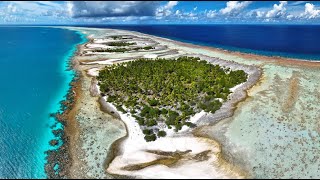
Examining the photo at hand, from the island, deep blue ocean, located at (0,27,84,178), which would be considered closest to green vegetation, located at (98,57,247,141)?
the island

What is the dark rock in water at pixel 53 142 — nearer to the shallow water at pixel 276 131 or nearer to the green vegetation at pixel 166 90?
the green vegetation at pixel 166 90

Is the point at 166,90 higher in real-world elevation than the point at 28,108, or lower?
higher

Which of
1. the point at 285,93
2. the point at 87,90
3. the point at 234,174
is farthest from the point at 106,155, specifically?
the point at 285,93

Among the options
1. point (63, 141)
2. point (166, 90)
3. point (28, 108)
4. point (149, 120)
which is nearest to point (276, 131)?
point (149, 120)

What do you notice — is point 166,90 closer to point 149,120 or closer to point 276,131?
point 149,120

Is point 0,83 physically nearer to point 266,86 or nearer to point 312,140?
point 266,86

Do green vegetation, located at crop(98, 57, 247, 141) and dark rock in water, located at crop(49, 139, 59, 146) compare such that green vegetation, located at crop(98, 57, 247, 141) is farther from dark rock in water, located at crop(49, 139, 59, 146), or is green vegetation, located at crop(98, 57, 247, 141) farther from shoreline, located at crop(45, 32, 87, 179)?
dark rock in water, located at crop(49, 139, 59, 146)

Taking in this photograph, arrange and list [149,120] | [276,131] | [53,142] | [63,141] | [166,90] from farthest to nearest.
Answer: [166,90] → [149,120] → [276,131] → [63,141] → [53,142]

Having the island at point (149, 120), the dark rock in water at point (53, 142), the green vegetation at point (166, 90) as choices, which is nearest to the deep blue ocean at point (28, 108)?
the dark rock in water at point (53, 142)
